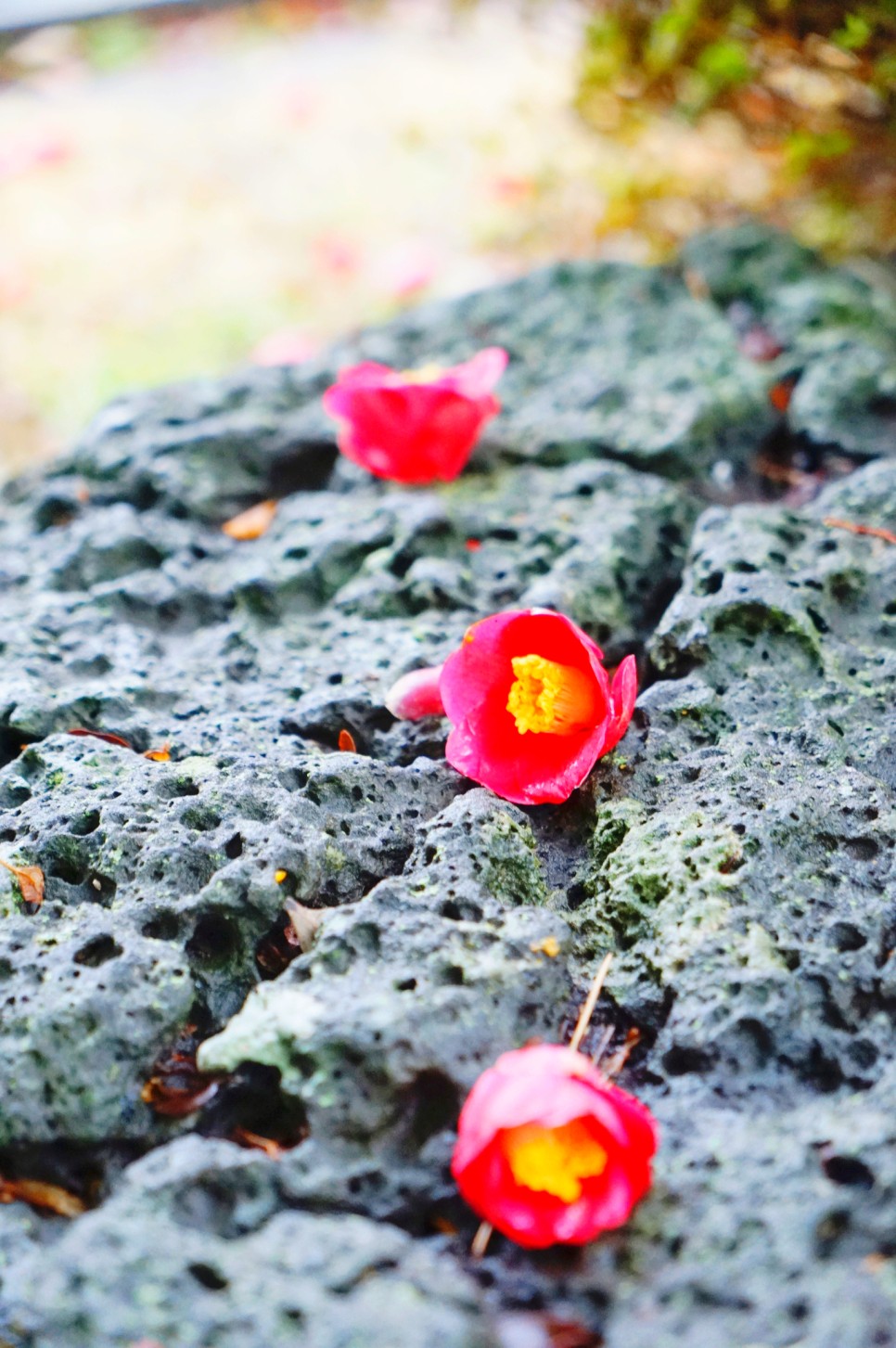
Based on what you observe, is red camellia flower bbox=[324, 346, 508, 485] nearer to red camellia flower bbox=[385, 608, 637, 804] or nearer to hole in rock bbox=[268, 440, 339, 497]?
hole in rock bbox=[268, 440, 339, 497]

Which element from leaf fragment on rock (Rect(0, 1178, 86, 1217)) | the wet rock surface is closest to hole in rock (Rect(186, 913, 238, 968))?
the wet rock surface

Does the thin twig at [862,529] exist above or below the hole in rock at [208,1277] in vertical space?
above

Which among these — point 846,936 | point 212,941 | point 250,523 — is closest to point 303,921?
point 212,941

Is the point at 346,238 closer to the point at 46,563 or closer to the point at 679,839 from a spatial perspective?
the point at 46,563

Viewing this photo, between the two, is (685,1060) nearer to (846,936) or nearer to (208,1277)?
(846,936)

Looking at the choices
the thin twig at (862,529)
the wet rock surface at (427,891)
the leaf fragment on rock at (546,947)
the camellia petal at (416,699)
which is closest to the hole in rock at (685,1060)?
the wet rock surface at (427,891)

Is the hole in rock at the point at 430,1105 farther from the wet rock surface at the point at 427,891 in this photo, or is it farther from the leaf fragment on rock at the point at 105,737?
the leaf fragment on rock at the point at 105,737
